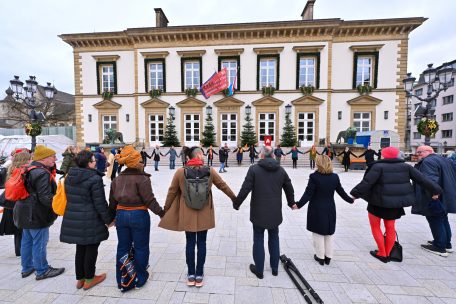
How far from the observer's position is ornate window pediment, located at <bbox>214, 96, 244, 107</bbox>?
2039 cm

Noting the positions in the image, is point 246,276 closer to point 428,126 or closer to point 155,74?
point 428,126

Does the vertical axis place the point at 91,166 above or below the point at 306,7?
below

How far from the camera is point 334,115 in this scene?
20.0 metres

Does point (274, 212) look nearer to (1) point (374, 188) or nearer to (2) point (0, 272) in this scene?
(1) point (374, 188)

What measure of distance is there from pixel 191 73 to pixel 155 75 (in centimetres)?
364

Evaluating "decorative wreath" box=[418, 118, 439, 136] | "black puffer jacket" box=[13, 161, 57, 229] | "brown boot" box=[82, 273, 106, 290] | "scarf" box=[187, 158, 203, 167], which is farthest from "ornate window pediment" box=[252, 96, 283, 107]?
"brown boot" box=[82, 273, 106, 290]

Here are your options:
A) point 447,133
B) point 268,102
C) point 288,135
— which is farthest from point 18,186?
point 447,133

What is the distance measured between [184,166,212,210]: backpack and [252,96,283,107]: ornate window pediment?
18.6 m

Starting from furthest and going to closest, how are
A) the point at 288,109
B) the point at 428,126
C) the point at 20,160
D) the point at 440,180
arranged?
the point at 288,109 < the point at 428,126 < the point at 440,180 < the point at 20,160

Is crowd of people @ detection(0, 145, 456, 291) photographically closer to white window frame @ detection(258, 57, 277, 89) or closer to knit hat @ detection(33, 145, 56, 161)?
knit hat @ detection(33, 145, 56, 161)

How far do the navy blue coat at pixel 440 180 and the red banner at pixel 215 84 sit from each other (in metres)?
16.7

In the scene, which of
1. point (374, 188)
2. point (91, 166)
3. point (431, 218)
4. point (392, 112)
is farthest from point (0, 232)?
point (392, 112)

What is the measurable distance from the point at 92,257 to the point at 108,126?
2222 centimetres

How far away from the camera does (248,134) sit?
Answer: 20.1 metres
